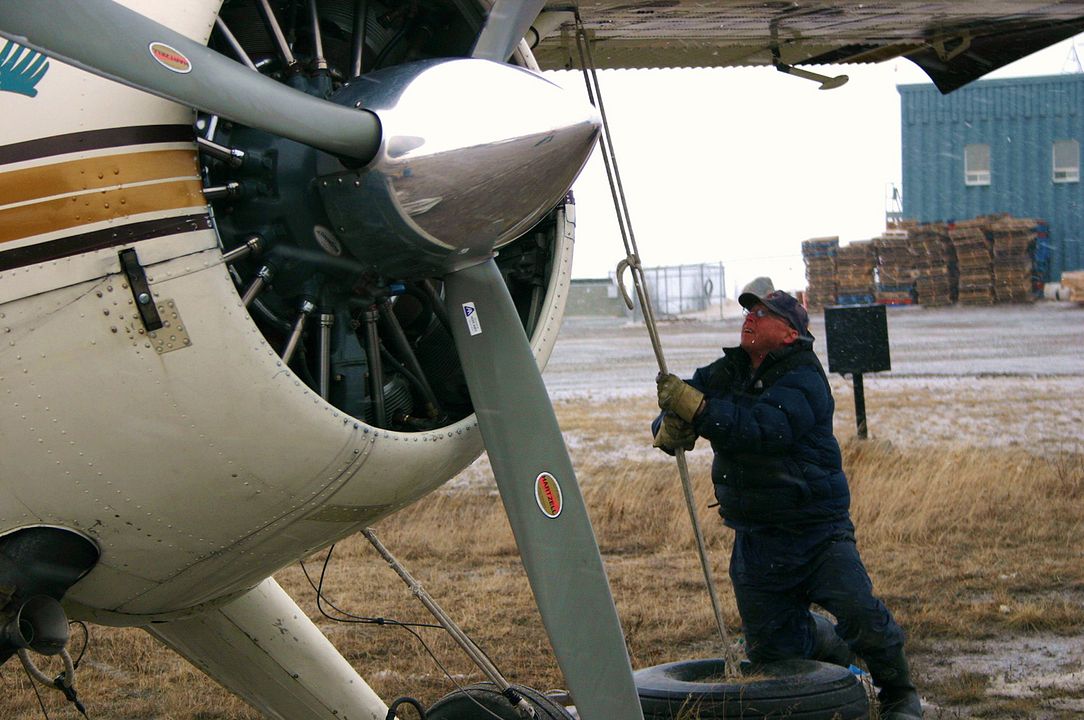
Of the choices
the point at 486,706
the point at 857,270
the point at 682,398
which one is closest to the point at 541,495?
the point at 486,706

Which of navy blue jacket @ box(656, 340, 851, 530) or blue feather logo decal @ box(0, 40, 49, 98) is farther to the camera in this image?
navy blue jacket @ box(656, 340, 851, 530)

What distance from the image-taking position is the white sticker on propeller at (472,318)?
3.74 metres

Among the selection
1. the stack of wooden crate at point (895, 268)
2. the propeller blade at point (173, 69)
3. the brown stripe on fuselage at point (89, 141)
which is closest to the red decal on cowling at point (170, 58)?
the propeller blade at point (173, 69)

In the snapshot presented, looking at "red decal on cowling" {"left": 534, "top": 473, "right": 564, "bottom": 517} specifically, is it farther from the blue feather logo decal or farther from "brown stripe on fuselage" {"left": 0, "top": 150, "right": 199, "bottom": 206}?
the blue feather logo decal

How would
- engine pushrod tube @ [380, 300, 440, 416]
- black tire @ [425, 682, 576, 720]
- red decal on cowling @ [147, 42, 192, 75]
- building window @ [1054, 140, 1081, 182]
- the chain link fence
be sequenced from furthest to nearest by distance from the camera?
1. the chain link fence
2. building window @ [1054, 140, 1081, 182]
3. black tire @ [425, 682, 576, 720]
4. engine pushrod tube @ [380, 300, 440, 416]
5. red decal on cowling @ [147, 42, 192, 75]

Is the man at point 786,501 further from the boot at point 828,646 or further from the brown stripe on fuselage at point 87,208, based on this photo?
the brown stripe on fuselage at point 87,208

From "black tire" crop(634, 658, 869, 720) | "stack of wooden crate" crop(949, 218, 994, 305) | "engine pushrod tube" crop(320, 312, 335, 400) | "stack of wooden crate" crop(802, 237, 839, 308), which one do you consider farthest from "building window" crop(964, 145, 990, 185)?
"engine pushrod tube" crop(320, 312, 335, 400)

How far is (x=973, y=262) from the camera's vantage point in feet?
112

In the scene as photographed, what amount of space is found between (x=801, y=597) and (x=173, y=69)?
382 centimetres

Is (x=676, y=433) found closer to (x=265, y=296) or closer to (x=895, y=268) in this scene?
(x=265, y=296)

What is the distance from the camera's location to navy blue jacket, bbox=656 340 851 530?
17.9 feet

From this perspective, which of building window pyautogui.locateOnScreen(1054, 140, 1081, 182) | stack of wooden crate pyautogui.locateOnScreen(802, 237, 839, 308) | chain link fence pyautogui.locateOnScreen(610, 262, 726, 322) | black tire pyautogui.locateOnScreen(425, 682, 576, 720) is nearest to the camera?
black tire pyautogui.locateOnScreen(425, 682, 576, 720)

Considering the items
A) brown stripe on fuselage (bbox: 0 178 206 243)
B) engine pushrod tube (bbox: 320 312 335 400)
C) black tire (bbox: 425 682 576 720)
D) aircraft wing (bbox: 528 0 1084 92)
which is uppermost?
aircraft wing (bbox: 528 0 1084 92)

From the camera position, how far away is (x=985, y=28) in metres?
6.05
